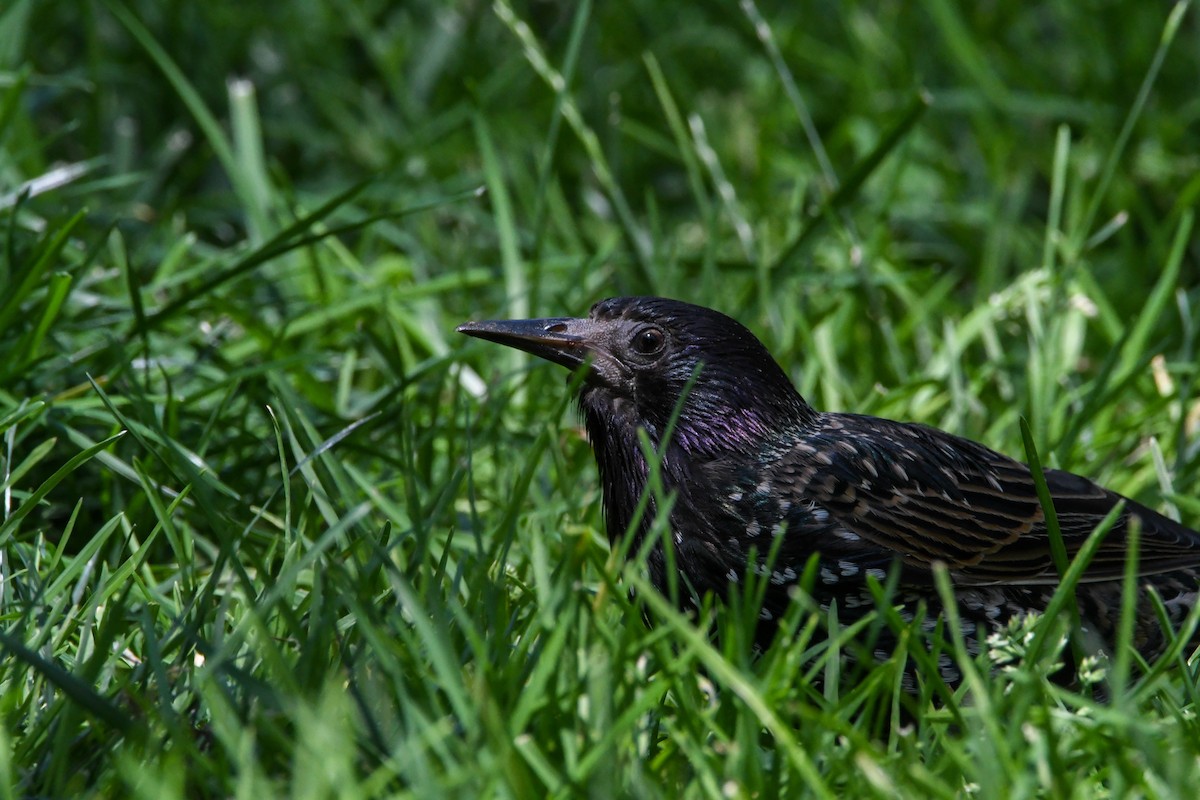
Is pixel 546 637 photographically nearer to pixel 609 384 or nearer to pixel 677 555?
pixel 677 555

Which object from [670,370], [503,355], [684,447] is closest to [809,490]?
[684,447]

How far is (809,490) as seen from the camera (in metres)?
3.16

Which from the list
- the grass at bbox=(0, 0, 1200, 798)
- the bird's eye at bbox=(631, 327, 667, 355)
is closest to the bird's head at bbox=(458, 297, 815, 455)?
the bird's eye at bbox=(631, 327, 667, 355)

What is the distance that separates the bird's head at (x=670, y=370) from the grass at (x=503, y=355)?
0.14 metres

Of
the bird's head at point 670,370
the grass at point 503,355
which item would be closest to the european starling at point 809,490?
the bird's head at point 670,370

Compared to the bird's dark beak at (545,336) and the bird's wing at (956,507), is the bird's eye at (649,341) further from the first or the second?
the bird's wing at (956,507)

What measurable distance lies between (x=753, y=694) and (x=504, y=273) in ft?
9.26

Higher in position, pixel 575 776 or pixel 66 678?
pixel 66 678

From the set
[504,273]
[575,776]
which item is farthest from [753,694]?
[504,273]

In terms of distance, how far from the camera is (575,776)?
81.0 inches

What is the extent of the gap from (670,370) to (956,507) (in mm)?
730

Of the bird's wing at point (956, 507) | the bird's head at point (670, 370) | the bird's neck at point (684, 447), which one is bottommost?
the bird's wing at point (956, 507)

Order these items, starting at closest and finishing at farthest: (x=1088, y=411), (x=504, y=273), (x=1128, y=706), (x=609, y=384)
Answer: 1. (x=1128, y=706)
2. (x=609, y=384)
3. (x=1088, y=411)
4. (x=504, y=273)

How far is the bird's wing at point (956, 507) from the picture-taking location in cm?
319
